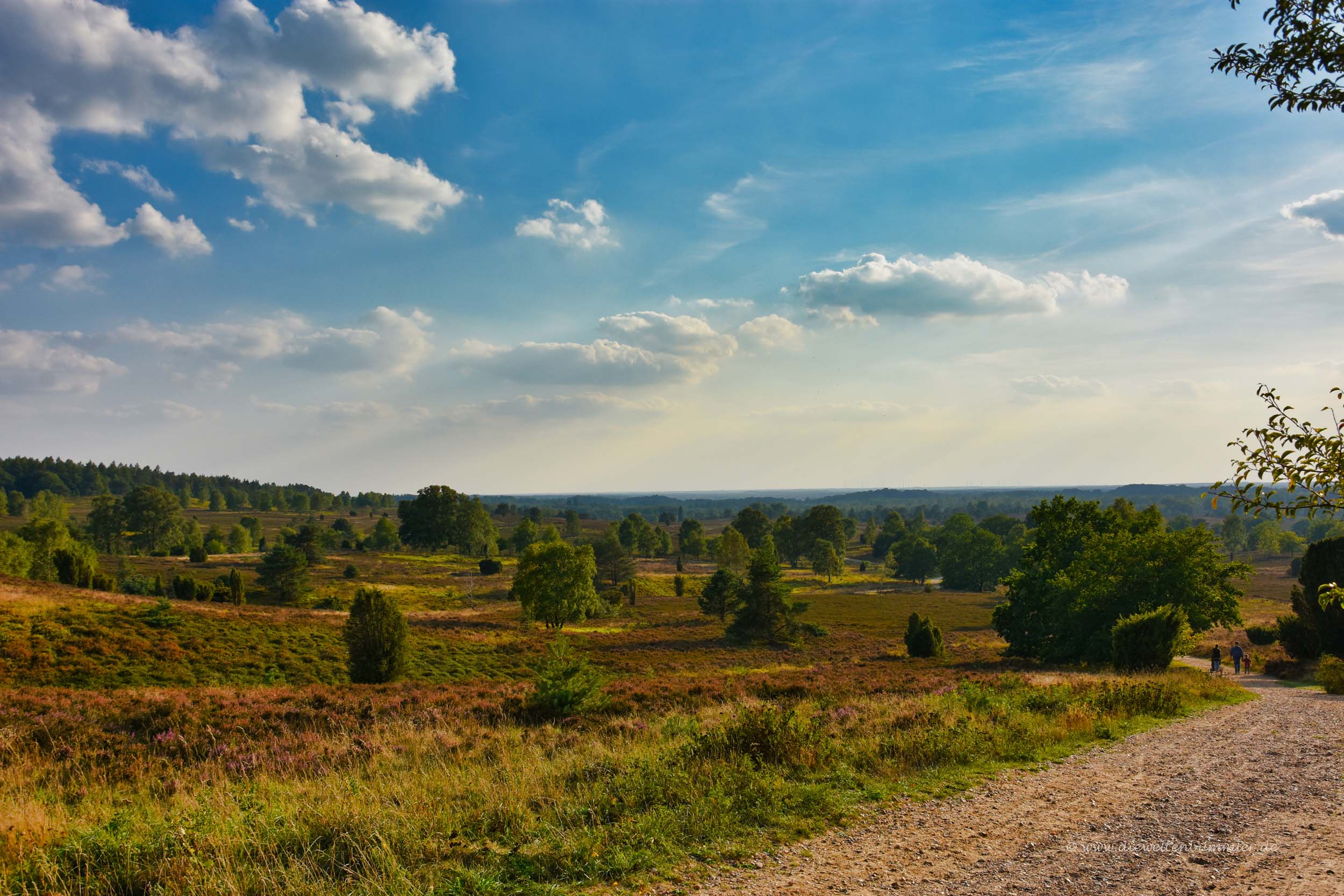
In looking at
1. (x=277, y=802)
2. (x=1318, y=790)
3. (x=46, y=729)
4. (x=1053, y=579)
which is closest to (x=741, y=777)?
(x=277, y=802)

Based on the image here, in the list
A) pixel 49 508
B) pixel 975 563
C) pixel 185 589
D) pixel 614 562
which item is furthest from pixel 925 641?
pixel 49 508

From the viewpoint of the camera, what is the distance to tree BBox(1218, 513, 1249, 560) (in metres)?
152

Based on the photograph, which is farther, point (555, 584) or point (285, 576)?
point (285, 576)

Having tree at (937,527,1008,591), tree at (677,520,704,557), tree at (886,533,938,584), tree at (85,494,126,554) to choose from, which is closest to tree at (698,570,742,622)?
tree at (937,527,1008,591)

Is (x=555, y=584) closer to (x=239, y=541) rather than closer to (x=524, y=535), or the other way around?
(x=524, y=535)

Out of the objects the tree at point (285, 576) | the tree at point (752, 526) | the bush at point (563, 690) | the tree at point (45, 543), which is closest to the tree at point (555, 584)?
the tree at point (285, 576)

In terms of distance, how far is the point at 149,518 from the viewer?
376 feet

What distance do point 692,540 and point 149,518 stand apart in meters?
103

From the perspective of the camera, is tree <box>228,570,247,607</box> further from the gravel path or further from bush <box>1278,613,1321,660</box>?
bush <box>1278,613,1321,660</box>

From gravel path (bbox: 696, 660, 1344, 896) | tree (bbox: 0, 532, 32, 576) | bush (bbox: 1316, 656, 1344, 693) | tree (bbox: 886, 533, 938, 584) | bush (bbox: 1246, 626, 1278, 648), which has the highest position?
gravel path (bbox: 696, 660, 1344, 896)

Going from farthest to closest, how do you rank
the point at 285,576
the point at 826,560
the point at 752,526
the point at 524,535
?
the point at 752,526, the point at 524,535, the point at 826,560, the point at 285,576

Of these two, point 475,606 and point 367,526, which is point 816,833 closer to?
point 475,606

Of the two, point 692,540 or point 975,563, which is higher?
point 692,540

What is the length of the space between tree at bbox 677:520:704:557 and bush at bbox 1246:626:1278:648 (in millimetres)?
92867
